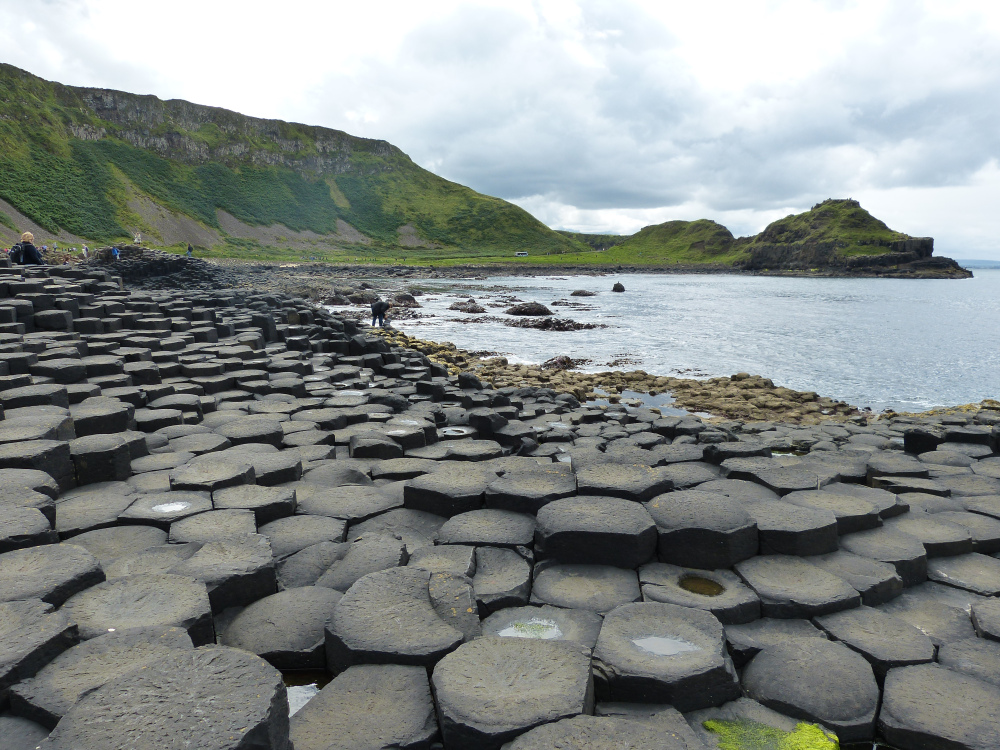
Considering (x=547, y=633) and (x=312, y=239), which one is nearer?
(x=547, y=633)

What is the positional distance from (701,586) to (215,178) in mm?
129521

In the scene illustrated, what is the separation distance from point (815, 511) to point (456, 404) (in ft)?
19.1

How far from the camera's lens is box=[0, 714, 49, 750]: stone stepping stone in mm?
2172

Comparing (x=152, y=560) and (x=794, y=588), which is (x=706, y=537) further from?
(x=152, y=560)

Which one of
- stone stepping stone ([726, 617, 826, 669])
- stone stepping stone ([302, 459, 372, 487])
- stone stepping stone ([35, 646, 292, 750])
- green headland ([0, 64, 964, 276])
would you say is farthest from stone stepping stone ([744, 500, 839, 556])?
green headland ([0, 64, 964, 276])

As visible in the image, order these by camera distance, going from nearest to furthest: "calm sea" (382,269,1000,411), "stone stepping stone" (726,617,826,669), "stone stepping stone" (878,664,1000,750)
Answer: "stone stepping stone" (878,664,1000,750) < "stone stepping stone" (726,617,826,669) < "calm sea" (382,269,1000,411)

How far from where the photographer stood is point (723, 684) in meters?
2.75

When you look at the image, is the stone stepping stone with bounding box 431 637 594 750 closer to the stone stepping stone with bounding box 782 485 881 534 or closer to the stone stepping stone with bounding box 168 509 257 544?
the stone stepping stone with bounding box 168 509 257 544

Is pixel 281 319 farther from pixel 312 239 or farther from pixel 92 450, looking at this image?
pixel 312 239

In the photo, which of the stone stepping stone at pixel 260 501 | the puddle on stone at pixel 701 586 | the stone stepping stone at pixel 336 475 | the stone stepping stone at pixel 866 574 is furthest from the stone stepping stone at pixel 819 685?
the stone stepping stone at pixel 336 475

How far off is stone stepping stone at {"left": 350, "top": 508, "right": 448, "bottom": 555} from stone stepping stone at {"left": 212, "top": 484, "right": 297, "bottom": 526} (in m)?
0.53

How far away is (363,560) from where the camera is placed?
3715mm

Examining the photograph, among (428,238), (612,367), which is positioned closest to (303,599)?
(612,367)

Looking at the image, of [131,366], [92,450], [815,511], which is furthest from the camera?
[131,366]
